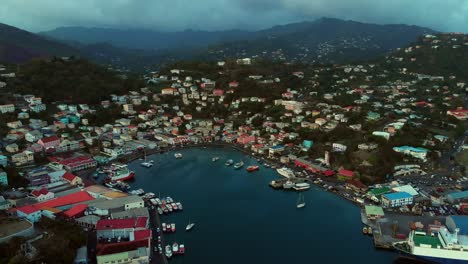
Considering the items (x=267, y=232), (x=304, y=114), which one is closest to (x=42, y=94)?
(x=304, y=114)

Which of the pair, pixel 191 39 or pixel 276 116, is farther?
pixel 191 39

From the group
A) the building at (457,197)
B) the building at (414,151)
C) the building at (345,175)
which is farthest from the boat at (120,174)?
the building at (457,197)

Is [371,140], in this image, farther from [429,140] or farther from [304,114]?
[304,114]

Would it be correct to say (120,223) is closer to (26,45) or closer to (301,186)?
(301,186)

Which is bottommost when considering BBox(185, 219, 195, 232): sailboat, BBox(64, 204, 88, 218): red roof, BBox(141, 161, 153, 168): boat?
BBox(141, 161, 153, 168): boat

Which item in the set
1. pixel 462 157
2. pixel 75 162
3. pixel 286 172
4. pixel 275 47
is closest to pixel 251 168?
pixel 286 172

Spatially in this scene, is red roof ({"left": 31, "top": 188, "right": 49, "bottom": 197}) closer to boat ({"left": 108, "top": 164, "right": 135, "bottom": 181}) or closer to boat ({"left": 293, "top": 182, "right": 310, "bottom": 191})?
boat ({"left": 108, "top": 164, "right": 135, "bottom": 181})

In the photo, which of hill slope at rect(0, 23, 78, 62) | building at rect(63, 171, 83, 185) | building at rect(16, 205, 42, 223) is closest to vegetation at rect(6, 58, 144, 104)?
building at rect(63, 171, 83, 185)
